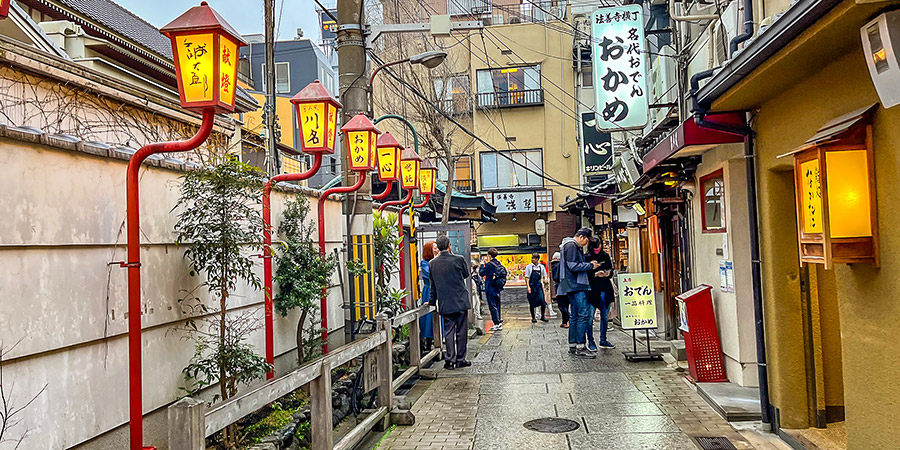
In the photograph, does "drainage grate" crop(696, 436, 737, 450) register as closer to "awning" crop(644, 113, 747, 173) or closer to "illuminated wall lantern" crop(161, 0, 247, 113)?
"awning" crop(644, 113, 747, 173)

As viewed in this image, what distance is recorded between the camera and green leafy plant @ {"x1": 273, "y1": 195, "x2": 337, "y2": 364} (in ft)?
29.2

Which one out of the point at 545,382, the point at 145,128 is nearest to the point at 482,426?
the point at 545,382

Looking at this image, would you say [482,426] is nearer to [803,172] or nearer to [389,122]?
[803,172]

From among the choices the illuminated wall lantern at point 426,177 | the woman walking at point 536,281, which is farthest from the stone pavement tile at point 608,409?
the woman walking at point 536,281

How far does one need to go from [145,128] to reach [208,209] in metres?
3.83

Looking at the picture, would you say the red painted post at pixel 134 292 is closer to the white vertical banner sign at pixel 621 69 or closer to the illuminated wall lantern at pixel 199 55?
the illuminated wall lantern at pixel 199 55

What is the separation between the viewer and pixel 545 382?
10.6 meters

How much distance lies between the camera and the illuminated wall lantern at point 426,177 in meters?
14.9

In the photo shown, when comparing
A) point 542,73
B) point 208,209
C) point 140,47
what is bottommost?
point 208,209

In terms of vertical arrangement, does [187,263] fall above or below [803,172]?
below

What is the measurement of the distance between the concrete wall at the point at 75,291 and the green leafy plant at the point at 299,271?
2391mm

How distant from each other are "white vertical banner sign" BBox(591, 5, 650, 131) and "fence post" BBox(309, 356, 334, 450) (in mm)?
8056

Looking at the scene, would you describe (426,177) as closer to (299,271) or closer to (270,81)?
(270,81)

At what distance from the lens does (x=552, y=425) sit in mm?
8156
